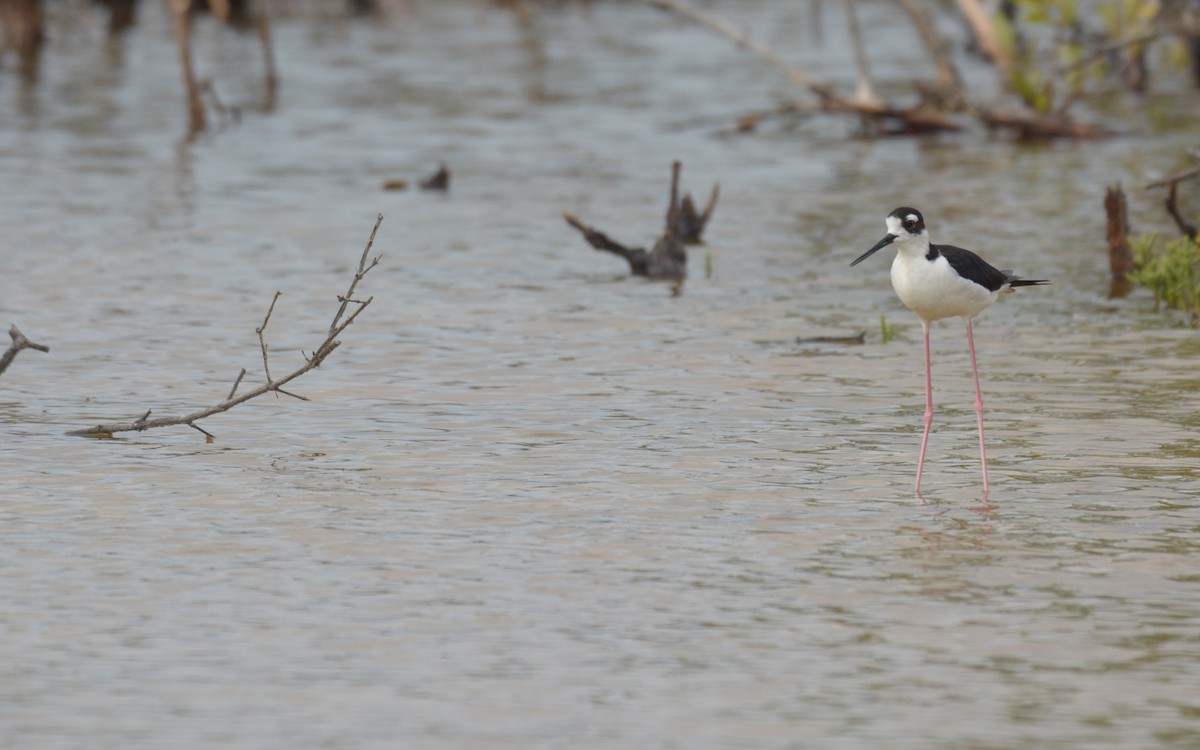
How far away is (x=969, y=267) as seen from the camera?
775 cm

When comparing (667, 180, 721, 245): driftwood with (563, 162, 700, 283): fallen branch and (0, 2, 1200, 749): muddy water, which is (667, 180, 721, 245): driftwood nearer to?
(0, 2, 1200, 749): muddy water

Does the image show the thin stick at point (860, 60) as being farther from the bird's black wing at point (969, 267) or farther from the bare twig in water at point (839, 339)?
the bird's black wing at point (969, 267)

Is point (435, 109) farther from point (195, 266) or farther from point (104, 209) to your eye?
point (195, 266)

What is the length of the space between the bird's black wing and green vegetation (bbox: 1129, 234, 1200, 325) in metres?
3.34

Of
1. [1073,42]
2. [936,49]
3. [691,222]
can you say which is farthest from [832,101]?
[691,222]

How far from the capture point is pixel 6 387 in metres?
9.66

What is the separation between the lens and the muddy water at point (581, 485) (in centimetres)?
545

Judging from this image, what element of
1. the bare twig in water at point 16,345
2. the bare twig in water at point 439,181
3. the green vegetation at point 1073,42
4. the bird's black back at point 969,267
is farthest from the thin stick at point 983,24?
the bare twig in water at point 16,345

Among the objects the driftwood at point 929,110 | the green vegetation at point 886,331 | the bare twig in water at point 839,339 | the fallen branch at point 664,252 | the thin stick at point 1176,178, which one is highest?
the driftwood at point 929,110

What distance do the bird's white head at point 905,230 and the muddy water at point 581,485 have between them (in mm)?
951

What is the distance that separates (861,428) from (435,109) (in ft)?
50.1

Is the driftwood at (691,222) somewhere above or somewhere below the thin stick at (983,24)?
below

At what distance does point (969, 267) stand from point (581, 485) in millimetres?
1743

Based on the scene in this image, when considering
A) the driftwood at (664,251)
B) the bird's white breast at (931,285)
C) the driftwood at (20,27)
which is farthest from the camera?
the driftwood at (20,27)
